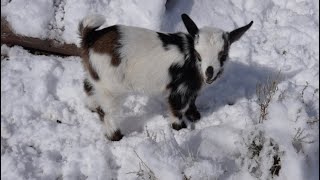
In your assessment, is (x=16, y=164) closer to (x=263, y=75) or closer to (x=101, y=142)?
(x=101, y=142)

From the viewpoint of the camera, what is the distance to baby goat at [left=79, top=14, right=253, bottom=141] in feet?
11.1

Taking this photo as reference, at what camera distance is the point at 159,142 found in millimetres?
3678

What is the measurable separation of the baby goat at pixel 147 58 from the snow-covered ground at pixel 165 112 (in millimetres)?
422

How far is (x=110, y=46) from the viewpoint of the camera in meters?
3.38

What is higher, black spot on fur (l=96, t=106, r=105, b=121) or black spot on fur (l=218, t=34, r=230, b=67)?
black spot on fur (l=218, t=34, r=230, b=67)

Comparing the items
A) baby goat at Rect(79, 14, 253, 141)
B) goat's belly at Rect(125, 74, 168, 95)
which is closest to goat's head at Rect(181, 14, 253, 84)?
baby goat at Rect(79, 14, 253, 141)

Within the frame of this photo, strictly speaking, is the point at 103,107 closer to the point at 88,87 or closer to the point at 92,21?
the point at 88,87

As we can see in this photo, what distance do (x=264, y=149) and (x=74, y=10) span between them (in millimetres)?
2310

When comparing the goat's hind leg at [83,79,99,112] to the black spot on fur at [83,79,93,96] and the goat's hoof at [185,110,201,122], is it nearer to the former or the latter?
the black spot on fur at [83,79,93,96]

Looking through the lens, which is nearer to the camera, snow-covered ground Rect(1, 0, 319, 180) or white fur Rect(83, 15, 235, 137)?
white fur Rect(83, 15, 235, 137)

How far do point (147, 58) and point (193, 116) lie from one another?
87 cm

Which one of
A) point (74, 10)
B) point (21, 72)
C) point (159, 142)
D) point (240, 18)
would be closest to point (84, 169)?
point (159, 142)

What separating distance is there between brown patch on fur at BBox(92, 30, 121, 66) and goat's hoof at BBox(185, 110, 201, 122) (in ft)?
3.10

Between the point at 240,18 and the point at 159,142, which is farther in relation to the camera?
the point at 240,18
